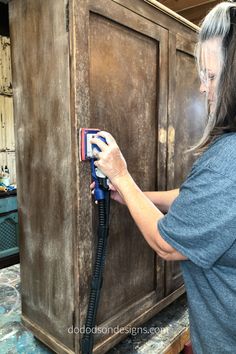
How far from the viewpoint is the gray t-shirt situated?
60 cm

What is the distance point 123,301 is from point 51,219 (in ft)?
1.39

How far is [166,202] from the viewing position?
43.0 inches

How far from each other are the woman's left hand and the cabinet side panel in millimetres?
91

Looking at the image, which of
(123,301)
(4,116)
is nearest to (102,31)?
(123,301)

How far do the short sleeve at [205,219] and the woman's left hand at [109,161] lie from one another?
24 centimetres

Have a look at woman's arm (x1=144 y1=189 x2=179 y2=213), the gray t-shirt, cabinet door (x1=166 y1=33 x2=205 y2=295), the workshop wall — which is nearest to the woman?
the gray t-shirt

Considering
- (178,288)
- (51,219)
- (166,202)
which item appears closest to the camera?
(51,219)

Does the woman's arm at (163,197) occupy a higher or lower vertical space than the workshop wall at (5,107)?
lower

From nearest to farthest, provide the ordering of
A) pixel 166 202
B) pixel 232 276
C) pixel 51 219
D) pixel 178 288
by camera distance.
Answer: pixel 232 276 < pixel 51 219 < pixel 166 202 < pixel 178 288

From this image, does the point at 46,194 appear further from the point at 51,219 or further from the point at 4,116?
the point at 4,116

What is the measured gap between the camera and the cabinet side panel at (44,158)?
2.89 feet

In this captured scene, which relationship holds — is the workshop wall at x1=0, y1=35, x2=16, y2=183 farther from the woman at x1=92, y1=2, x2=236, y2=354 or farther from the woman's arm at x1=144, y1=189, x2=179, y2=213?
the woman at x1=92, y1=2, x2=236, y2=354

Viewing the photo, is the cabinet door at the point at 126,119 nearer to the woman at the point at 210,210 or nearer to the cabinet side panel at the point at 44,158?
the cabinet side panel at the point at 44,158

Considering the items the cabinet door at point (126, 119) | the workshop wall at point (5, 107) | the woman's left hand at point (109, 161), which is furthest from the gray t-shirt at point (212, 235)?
the workshop wall at point (5, 107)
